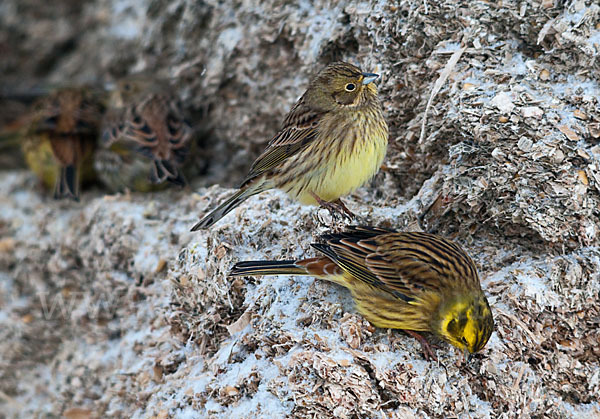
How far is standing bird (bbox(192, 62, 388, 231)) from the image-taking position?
13.6 feet

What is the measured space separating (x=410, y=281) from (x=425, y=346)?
375 millimetres

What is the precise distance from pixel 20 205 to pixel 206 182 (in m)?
2.10

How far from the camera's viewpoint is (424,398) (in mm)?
3336

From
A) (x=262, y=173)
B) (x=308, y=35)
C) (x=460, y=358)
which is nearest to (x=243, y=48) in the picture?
(x=308, y=35)

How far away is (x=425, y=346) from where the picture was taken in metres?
3.48

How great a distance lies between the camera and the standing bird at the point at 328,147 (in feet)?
13.6

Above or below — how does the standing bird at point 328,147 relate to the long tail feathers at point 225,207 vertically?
above

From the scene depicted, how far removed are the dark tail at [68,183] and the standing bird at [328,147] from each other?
7.46 ft

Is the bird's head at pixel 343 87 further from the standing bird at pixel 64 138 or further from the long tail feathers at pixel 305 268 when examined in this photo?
the standing bird at pixel 64 138

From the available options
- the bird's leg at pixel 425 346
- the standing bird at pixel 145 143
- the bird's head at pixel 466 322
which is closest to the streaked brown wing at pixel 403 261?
the bird's head at pixel 466 322

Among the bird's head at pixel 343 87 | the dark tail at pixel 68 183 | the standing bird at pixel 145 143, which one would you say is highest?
the bird's head at pixel 343 87

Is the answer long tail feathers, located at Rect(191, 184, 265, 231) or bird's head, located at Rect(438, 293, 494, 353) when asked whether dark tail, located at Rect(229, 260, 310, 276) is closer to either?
long tail feathers, located at Rect(191, 184, 265, 231)

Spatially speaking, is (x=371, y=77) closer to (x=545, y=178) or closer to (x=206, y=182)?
(x=545, y=178)

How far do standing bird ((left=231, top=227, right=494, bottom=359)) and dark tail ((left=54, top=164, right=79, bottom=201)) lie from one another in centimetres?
299
